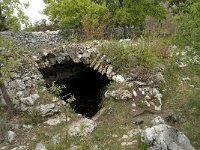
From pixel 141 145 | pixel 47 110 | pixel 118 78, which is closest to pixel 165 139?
pixel 141 145

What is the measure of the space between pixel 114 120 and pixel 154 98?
148cm

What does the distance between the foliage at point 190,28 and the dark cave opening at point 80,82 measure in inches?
189

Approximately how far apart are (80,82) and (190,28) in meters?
6.96

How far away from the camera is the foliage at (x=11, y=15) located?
15523 millimetres

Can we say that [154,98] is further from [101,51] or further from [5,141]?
[5,141]

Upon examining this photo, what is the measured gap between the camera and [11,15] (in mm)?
17078

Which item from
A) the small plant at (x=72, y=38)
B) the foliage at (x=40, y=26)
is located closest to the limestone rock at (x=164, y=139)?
the small plant at (x=72, y=38)

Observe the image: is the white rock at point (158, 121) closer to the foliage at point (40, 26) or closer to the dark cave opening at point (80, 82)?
the dark cave opening at point (80, 82)

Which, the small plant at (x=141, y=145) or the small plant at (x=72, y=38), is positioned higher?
Answer: the small plant at (x=72, y=38)

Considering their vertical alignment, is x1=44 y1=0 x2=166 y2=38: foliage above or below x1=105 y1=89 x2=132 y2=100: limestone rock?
above

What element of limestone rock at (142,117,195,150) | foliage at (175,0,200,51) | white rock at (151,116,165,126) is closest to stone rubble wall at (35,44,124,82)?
white rock at (151,116,165,126)

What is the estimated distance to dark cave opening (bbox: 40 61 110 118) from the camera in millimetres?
13859

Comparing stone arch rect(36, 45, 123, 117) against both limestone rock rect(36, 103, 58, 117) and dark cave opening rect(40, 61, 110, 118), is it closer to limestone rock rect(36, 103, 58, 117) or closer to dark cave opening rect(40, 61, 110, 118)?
dark cave opening rect(40, 61, 110, 118)

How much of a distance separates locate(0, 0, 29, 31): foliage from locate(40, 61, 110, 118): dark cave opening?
282cm
